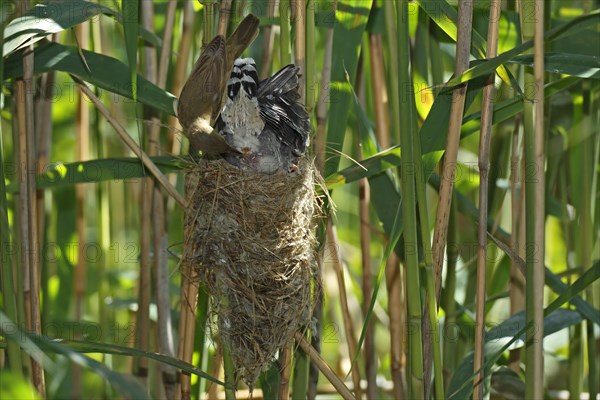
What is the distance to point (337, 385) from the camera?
1800 millimetres

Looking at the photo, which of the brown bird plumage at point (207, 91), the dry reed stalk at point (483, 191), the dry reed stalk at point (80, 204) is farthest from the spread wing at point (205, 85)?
the dry reed stalk at point (80, 204)

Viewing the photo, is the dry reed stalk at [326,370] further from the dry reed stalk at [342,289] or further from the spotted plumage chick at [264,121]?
the spotted plumage chick at [264,121]

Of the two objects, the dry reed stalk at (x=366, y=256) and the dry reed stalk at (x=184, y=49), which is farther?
the dry reed stalk at (x=366, y=256)

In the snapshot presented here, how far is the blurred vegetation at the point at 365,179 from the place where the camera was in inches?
61.1

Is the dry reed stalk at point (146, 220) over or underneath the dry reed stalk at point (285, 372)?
over

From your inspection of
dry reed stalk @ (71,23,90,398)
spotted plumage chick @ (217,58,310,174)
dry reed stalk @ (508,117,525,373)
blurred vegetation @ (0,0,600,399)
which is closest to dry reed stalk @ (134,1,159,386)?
blurred vegetation @ (0,0,600,399)

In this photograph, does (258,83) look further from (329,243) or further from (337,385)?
(337,385)

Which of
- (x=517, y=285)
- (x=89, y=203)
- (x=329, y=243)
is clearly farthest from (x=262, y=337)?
(x=89, y=203)

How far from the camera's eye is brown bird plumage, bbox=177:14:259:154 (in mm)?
1761

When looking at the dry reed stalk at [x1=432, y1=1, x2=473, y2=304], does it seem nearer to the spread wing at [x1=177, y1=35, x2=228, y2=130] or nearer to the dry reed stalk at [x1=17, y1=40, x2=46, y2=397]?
the spread wing at [x1=177, y1=35, x2=228, y2=130]

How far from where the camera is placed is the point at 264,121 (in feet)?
6.98

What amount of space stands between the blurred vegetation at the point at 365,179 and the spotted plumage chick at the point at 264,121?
50 millimetres

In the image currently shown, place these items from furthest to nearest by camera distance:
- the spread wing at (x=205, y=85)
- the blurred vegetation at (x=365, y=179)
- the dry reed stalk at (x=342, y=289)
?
the dry reed stalk at (x=342, y=289), the spread wing at (x=205, y=85), the blurred vegetation at (x=365, y=179)

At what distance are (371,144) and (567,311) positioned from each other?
72 cm
